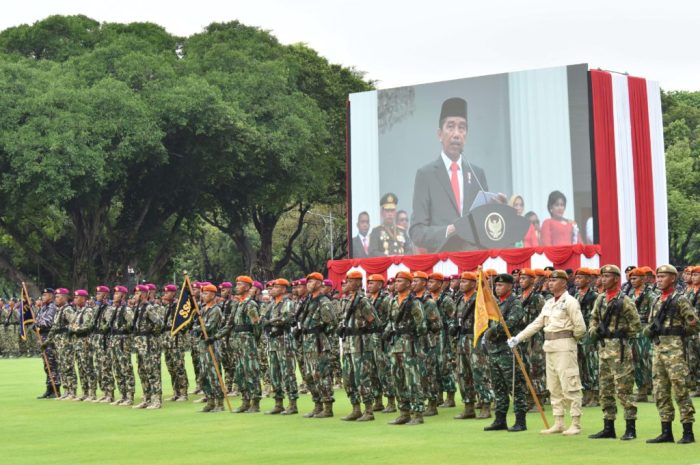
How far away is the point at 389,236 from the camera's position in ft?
130

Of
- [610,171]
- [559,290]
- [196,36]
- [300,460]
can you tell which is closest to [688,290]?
[559,290]

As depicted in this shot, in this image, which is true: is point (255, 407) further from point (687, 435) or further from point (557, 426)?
point (687, 435)

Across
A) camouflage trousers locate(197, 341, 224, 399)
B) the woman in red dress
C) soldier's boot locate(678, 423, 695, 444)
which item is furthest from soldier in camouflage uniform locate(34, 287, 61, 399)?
the woman in red dress

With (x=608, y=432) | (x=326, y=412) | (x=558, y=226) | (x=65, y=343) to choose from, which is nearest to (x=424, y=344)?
(x=326, y=412)

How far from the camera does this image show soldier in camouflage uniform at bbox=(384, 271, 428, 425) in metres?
14.7

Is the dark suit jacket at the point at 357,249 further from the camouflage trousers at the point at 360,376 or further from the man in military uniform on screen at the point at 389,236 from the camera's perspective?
the camouflage trousers at the point at 360,376

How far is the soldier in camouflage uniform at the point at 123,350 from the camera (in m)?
19.4

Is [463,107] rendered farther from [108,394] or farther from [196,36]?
[108,394]

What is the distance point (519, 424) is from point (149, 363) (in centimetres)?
737

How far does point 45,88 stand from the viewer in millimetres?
39281

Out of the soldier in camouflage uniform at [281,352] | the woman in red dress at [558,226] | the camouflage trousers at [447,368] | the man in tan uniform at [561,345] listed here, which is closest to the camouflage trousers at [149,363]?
the soldier in camouflage uniform at [281,352]

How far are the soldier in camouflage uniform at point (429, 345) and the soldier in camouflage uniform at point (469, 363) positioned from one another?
34cm

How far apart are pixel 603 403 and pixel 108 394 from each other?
34.7ft

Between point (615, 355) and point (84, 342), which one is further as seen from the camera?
point (84, 342)
